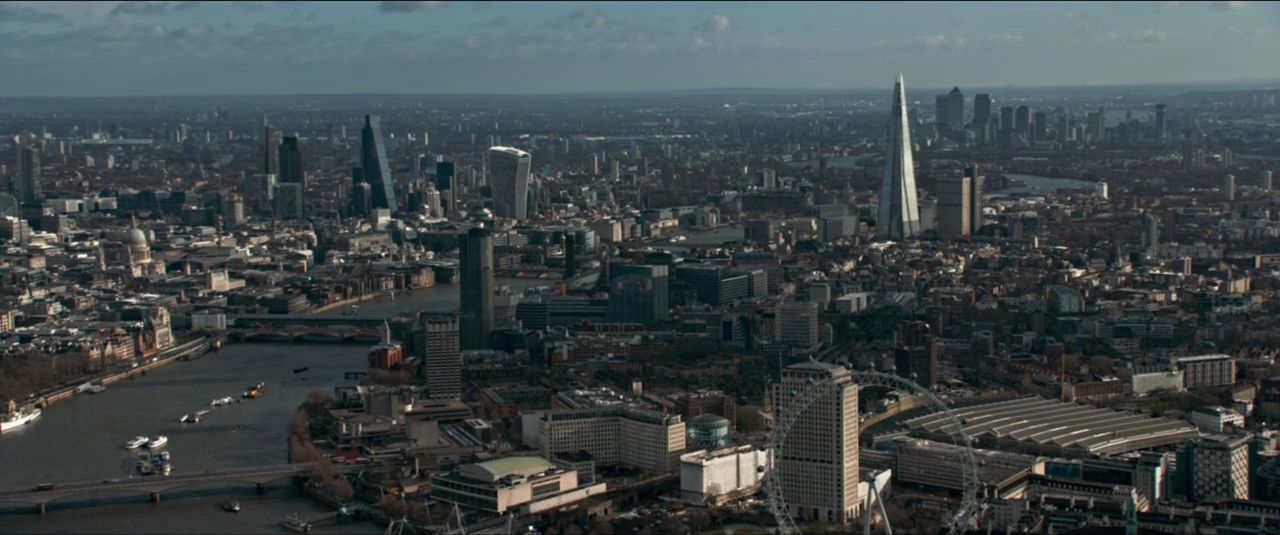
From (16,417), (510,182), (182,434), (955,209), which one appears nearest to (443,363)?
(182,434)

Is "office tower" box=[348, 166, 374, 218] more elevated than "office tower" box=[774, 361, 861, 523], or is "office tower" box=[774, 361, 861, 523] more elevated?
"office tower" box=[774, 361, 861, 523]

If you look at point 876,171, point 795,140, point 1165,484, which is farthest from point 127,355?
point 795,140

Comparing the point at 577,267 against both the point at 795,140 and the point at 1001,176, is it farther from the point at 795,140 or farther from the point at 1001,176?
the point at 795,140

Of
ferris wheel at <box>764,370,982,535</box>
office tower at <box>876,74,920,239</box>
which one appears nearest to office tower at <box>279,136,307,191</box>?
office tower at <box>876,74,920,239</box>

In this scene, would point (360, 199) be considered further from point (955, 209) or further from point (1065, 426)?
point (1065, 426)

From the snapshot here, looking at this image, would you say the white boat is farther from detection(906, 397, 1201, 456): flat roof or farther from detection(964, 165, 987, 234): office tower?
detection(964, 165, 987, 234): office tower

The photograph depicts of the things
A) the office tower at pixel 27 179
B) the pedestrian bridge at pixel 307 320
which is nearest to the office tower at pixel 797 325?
the pedestrian bridge at pixel 307 320

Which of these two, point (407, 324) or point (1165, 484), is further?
point (407, 324)
